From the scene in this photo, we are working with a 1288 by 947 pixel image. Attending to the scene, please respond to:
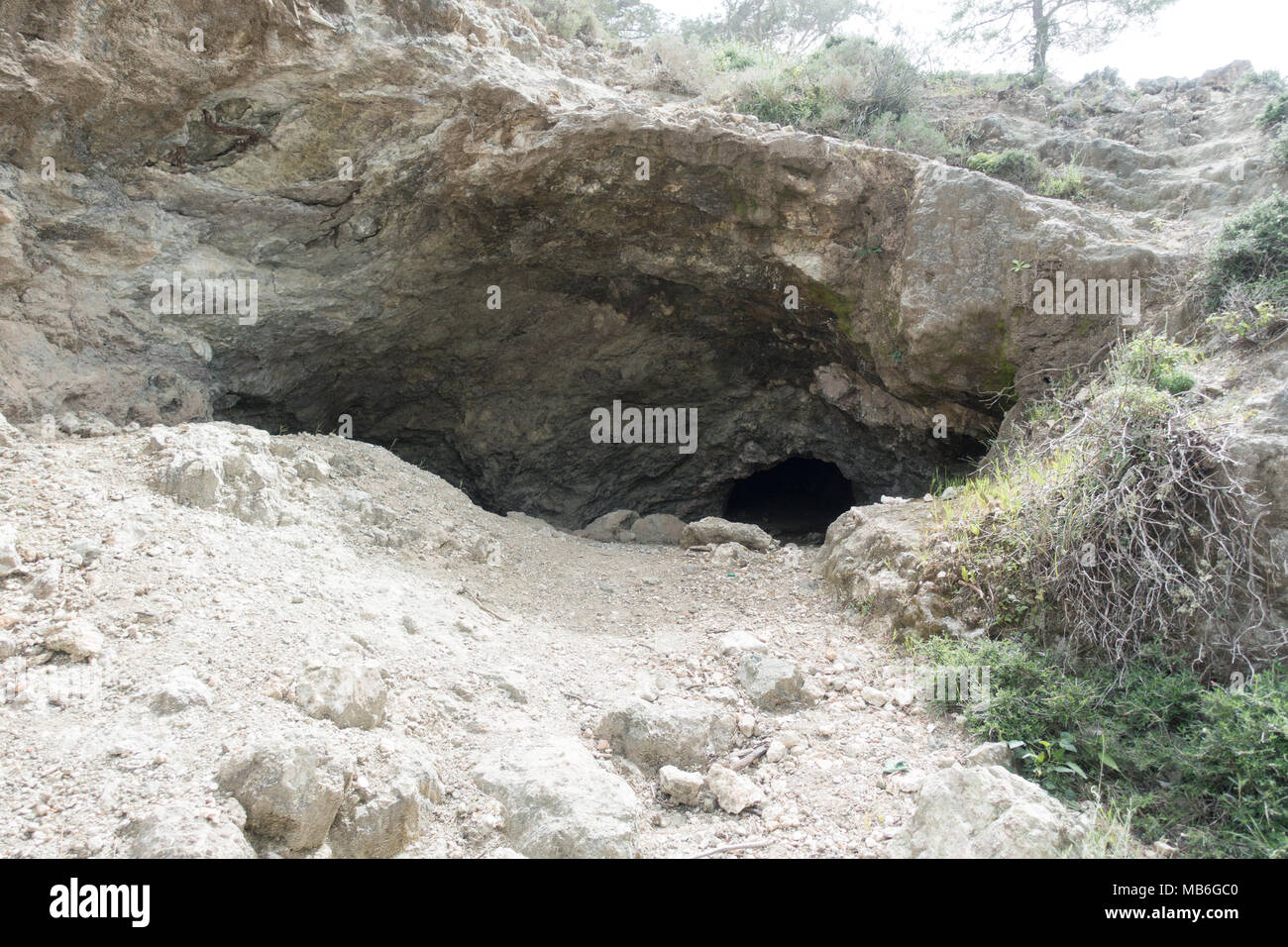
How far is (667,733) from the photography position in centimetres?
346

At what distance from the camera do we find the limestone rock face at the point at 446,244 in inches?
205

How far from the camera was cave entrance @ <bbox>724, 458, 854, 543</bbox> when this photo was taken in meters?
9.79

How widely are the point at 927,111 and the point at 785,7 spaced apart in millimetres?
8942

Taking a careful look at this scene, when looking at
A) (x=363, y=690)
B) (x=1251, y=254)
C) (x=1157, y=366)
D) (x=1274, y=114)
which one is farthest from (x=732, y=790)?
(x=1274, y=114)

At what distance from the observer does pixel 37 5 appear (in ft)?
15.6

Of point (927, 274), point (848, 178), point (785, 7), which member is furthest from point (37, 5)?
point (785, 7)

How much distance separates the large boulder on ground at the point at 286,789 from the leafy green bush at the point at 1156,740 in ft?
9.06

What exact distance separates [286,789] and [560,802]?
91 centimetres

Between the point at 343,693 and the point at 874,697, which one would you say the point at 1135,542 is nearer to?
the point at 874,697

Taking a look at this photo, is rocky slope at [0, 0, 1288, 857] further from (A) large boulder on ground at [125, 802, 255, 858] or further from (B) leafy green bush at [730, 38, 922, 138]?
(B) leafy green bush at [730, 38, 922, 138]

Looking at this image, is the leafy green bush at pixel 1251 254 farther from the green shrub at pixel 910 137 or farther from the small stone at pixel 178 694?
the small stone at pixel 178 694

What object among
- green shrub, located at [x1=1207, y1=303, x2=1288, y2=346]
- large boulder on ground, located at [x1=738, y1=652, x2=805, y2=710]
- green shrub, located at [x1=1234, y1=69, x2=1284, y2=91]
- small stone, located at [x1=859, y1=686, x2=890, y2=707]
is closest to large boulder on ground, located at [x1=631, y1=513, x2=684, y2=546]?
large boulder on ground, located at [x1=738, y1=652, x2=805, y2=710]

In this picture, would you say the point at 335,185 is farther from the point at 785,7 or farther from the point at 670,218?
the point at 785,7

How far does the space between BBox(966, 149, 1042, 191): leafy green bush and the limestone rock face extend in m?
1.15
